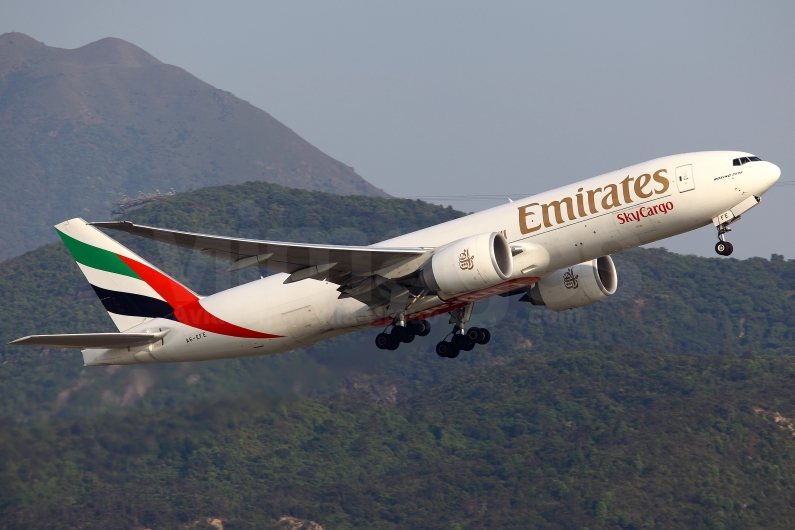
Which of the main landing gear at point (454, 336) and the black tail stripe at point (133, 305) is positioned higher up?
the black tail stripe at point (133, 305)

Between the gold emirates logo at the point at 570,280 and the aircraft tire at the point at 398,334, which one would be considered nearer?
the aircraft tire at the point at 398,334

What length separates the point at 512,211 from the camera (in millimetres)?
37219

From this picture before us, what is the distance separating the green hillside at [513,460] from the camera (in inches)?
3551

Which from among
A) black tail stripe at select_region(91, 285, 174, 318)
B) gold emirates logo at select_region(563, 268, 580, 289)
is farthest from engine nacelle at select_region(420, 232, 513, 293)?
black tail stripe at select_region(91, 285, 174, 318)

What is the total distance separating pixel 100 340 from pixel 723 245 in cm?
2290

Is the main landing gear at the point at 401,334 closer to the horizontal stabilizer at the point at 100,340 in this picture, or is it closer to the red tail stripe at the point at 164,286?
the red tail stripe at the point at 164,286

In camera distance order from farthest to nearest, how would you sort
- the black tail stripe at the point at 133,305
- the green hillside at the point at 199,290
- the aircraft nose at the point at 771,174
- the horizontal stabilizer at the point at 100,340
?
the green hillside at the point at 199,290
the black tail stripe at the point at 133,305
the horizontal stabilizer at the point at 100,340
the aircraft nose at the point at 771,174

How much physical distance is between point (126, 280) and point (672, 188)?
72.4ft

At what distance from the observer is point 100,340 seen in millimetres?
40000

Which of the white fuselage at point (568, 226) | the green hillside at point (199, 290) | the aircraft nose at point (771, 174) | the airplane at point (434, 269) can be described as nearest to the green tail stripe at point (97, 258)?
the airplane at point (434, 269)

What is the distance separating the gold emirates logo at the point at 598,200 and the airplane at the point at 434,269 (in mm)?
34

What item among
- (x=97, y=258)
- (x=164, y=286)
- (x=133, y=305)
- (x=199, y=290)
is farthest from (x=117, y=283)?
(x=199, y=290)

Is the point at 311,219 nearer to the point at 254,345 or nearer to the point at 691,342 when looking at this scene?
the point at 691,342

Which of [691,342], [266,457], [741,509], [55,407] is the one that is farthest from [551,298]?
[691,342]
